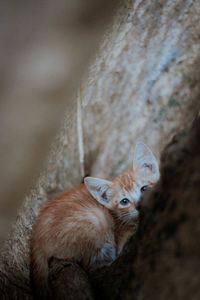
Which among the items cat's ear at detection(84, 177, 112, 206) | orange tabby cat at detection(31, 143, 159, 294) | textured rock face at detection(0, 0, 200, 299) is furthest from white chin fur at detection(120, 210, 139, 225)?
textured rock face at detection(0, 0, 200, 299)

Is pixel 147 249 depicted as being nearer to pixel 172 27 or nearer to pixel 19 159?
pixel 19 159

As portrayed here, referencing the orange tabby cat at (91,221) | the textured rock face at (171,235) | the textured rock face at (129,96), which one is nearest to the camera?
the textured rock face at (171,235)

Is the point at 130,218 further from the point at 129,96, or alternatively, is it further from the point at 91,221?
the point at 129,96

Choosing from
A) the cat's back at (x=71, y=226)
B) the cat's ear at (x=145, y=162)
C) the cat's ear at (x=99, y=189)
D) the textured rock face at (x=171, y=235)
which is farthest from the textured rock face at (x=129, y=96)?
the textured rock face at (x=171, y=235)

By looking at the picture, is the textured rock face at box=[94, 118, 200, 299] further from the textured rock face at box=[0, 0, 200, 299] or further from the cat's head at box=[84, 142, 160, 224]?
the textured rock face at box=[0, 0, 200, 299]

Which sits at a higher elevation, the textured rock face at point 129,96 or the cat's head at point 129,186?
the textured rock face at point 129,96

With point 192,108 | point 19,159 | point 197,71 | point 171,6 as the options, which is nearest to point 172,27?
point 171,6

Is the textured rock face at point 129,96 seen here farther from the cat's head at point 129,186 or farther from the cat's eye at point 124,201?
the cat's eye at point 124,201
